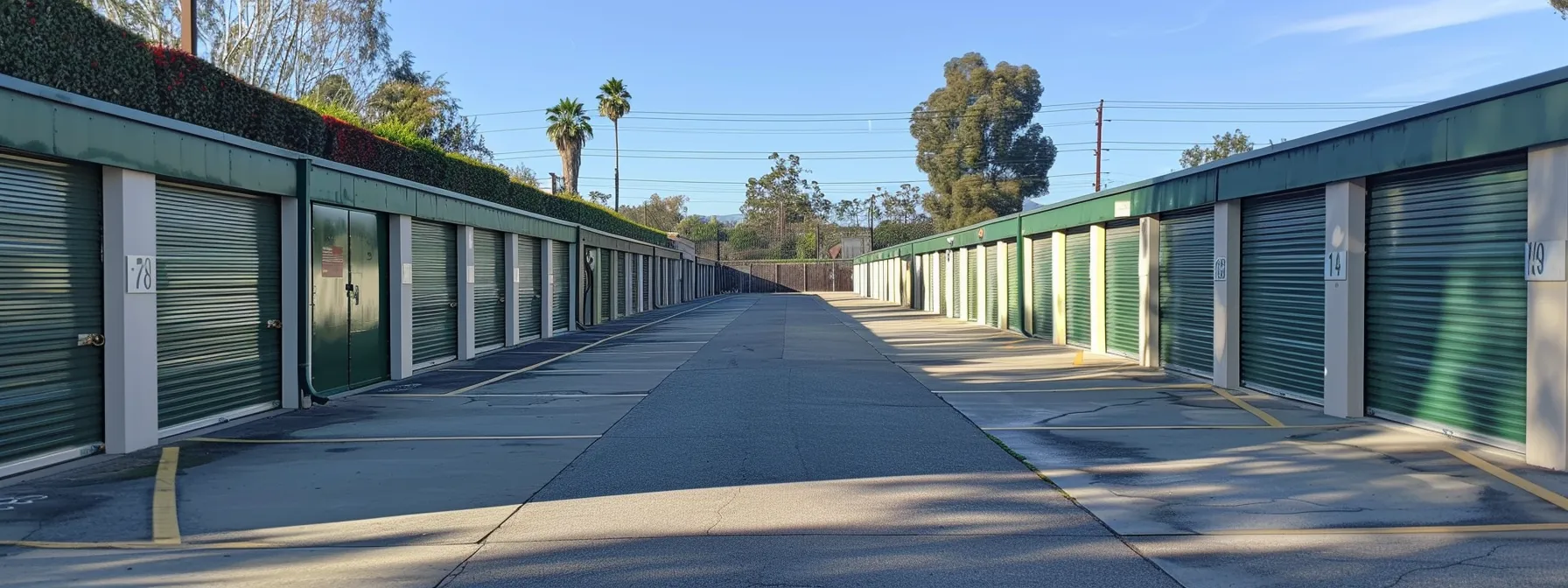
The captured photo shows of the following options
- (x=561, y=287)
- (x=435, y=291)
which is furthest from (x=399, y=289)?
(x=561, y=287)

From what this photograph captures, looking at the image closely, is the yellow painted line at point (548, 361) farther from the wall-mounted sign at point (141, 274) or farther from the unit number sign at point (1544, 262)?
the unit number sign at point (1544, 262)

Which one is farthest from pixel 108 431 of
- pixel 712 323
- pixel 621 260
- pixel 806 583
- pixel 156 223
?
pixel 621 260

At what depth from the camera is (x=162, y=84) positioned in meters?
12.1

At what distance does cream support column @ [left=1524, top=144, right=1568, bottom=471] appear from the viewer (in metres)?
8.09

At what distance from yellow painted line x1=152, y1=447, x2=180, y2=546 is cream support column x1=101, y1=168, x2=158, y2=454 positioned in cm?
43

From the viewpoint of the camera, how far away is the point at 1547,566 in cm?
564

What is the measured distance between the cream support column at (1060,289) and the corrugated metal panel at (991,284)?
5.81 metres

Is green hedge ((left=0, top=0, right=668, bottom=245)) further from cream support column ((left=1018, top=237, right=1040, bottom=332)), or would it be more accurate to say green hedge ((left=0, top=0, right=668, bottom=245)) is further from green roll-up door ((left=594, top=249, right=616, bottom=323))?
cream support column ((left=1018, top=237, right=1040, bottom=332))

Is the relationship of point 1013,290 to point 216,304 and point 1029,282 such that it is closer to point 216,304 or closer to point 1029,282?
point 1029,282

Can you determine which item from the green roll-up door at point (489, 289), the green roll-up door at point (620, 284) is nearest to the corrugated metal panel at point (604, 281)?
the green roll-up door at point (620, 284)

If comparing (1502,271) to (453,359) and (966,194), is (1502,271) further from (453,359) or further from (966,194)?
(966,194)

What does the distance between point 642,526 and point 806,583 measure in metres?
1.62

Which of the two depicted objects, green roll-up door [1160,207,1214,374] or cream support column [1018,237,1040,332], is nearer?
green roll-up door [1160,207,1214,374]

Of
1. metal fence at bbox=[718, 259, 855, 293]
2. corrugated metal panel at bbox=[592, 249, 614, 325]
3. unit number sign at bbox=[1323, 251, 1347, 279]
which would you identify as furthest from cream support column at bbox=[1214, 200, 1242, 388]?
metal fence at bbox=[718, 259, 855, 293]
